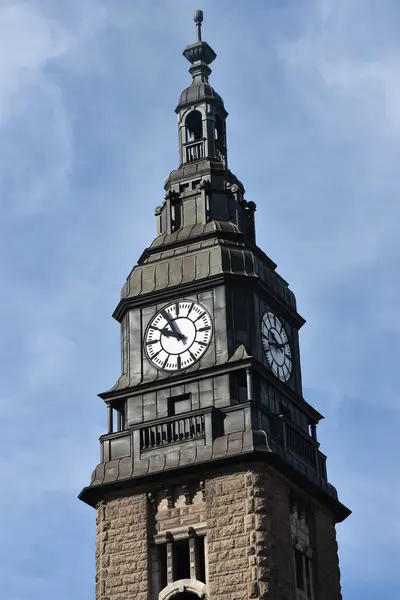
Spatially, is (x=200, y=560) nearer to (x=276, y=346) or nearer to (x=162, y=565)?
(x=162, y=565)

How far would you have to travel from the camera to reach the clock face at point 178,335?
5688 cm

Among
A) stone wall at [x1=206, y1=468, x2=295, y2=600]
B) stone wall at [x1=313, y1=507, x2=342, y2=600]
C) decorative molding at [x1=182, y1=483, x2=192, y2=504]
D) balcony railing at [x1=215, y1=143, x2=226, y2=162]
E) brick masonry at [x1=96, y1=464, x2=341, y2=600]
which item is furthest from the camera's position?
balcony railing at [x1=215, y1=143, x2=226, y2=162]

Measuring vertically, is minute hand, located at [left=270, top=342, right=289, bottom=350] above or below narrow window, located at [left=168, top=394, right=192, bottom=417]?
above

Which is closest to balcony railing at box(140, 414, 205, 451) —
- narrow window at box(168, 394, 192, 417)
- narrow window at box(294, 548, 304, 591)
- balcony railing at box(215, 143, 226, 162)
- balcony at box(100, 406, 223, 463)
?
balcony at box(100, 406, 223, 463)

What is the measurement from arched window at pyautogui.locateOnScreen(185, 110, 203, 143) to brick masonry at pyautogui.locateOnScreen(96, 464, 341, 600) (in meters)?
15.3

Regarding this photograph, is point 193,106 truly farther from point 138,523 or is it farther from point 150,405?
point 138,523

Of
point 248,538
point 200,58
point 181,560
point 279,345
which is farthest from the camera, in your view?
point 200,58

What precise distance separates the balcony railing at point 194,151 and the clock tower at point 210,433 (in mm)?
1058

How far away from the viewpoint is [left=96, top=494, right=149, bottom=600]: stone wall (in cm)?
5341

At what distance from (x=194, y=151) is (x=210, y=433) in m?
13.1

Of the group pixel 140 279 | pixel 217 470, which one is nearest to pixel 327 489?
pixel 217 470

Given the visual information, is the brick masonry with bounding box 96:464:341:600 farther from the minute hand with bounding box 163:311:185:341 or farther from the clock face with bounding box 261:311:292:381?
the minute hand with bounding box 163:311:185:341

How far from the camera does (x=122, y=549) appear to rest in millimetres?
54125

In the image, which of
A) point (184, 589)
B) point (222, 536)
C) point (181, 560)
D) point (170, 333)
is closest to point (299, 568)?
point (222, 536)
